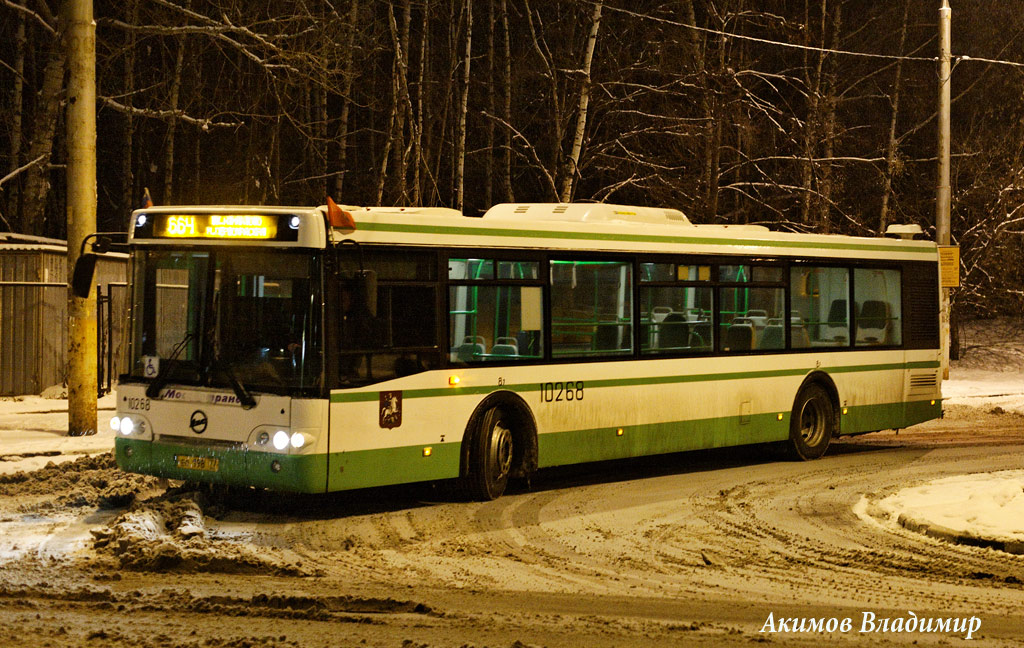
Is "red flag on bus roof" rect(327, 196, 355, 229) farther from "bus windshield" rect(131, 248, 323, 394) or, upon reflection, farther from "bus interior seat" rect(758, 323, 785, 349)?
"bus interior seat" rect(758, 323, 785, 349)

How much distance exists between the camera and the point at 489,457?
1283 cm

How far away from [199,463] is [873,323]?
9.51 m

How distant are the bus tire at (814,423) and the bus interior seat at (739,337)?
1.24 m

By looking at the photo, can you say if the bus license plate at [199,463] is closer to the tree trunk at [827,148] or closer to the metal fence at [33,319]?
the metal fence at [33,319]

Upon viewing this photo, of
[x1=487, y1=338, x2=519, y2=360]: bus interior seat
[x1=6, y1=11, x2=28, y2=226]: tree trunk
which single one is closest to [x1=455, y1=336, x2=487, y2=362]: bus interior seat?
[x1=487, y1=338, x2=519, y2=360]: bus interior seat

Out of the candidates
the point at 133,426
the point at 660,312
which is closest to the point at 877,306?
the point at 660,312

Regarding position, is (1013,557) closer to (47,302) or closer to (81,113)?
(81,113)

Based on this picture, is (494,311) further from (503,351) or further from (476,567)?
(476,567)

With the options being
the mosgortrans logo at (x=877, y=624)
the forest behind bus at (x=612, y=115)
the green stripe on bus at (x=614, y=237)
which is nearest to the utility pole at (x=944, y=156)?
the forest behind bus at (x=612, y=115)

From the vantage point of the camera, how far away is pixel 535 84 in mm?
37594

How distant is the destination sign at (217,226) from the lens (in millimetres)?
11344

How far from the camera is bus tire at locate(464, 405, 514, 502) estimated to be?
12.7 m

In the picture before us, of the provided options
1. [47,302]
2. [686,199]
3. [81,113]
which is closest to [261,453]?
[81,113]

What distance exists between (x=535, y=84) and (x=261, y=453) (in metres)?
27.6
